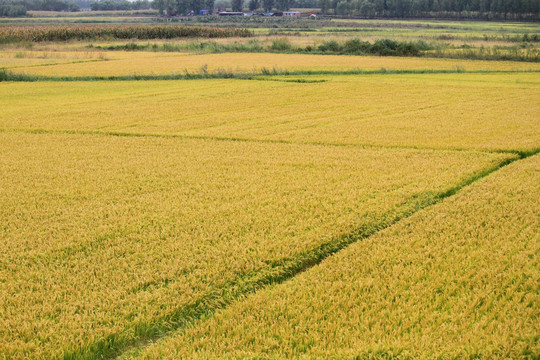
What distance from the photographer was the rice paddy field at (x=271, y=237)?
16.4 ft

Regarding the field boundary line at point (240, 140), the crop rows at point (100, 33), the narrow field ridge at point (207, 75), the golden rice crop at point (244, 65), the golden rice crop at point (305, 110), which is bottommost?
the field boundary line at point (240, 140)

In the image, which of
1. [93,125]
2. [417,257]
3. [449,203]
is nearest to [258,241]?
[417,257]

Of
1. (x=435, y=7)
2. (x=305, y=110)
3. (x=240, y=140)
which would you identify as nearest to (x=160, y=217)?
(x=240, y=140)

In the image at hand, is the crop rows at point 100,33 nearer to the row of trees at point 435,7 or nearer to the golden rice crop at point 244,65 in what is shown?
the golden rice crop at point 244,65

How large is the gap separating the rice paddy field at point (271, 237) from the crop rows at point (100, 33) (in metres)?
47.4

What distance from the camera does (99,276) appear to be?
6.14 metres

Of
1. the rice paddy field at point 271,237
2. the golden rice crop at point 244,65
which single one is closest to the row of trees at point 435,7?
the golden rice crop at point 244,65

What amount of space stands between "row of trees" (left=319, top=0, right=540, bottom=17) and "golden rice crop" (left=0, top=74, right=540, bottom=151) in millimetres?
100413

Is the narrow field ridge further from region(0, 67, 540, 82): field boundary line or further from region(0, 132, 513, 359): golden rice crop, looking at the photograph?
region(0, 132, 513, 359): golden rice crop

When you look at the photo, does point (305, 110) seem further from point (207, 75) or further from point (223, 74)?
point (207, 75)

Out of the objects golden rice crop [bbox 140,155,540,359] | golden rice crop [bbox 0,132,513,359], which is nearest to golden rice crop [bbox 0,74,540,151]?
golden rice crop [bbox 0,132,513,359]

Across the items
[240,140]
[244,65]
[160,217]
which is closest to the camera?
[160,217]

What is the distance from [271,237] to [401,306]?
2.36 metres

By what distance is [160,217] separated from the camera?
8242mm
